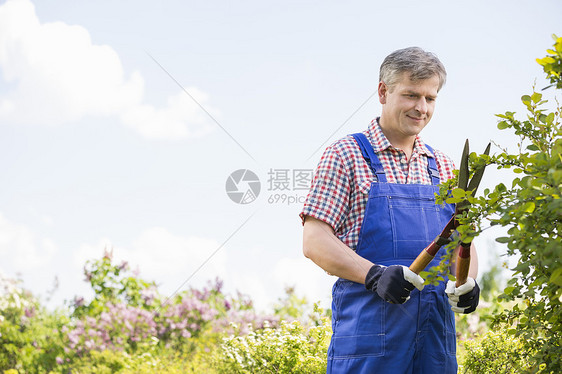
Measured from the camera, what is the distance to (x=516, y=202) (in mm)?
1521

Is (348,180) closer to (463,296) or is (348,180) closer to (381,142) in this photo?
(381,142)

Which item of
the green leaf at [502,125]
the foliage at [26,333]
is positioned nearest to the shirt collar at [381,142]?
the green leaf at [502,125]

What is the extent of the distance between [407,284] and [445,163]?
88 cm

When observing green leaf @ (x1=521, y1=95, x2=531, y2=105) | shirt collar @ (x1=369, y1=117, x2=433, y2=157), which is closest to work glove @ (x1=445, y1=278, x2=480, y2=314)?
shirt collar @ (x1=369, y1=117, x2=433, y2=157)

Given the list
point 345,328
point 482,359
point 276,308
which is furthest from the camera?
point 276,308

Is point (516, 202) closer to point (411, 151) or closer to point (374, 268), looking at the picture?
point (374, 268)

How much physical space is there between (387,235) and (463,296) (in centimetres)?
36

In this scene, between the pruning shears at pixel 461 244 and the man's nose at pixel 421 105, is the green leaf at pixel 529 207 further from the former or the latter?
the man's nose at pixel 421 105

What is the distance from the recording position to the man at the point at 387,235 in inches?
83.9

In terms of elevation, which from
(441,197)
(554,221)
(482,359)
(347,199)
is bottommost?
(482,359)

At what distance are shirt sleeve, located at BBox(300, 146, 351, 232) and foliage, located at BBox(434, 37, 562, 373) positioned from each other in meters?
0.54

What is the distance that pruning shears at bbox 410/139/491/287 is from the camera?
183 centimetres

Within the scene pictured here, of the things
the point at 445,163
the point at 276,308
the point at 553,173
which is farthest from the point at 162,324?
the point at 553,173

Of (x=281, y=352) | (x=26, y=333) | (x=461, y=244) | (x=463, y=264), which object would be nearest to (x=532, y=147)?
(x=461, y=244)
